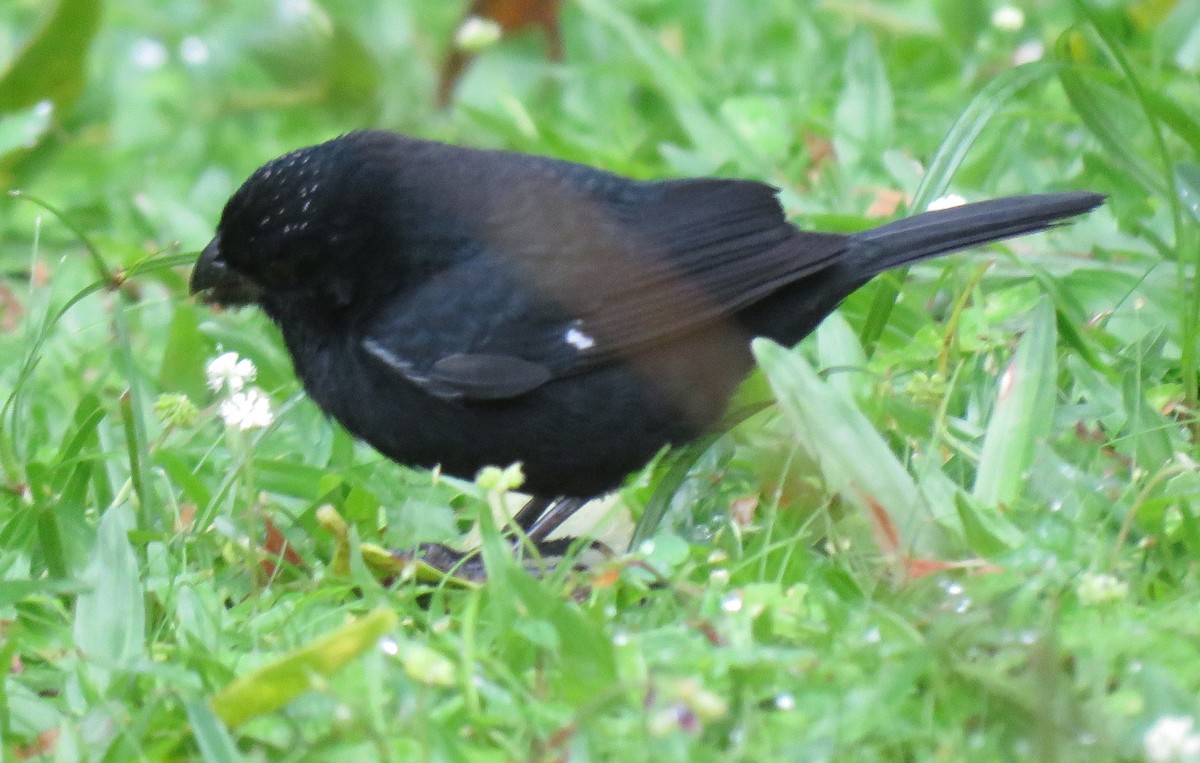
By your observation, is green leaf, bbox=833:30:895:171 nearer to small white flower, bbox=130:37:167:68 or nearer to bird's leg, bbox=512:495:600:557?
bird's leg, bbox=512:495:600:557

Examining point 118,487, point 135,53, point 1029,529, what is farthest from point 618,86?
point 1029,529

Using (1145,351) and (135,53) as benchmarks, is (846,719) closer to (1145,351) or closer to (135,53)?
Answer: (1145,351)

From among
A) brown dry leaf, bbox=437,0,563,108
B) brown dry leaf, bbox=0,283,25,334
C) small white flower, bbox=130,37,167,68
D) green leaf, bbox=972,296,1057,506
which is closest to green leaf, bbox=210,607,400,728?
green leaf, bbox=972,296,1057,506

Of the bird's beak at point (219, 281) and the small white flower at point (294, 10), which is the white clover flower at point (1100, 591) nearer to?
the bird's beak at point (219, 281)

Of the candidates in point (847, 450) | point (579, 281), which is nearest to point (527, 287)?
point (579, 281)

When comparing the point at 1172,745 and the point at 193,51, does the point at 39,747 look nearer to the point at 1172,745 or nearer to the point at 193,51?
the point at 1172,745

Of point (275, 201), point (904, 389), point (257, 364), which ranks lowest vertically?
point (257, 364)

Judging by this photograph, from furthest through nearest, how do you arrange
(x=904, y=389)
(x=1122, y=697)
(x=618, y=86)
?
(x=618, y=86), (x=904, y=389), (x=1122, y=697)
